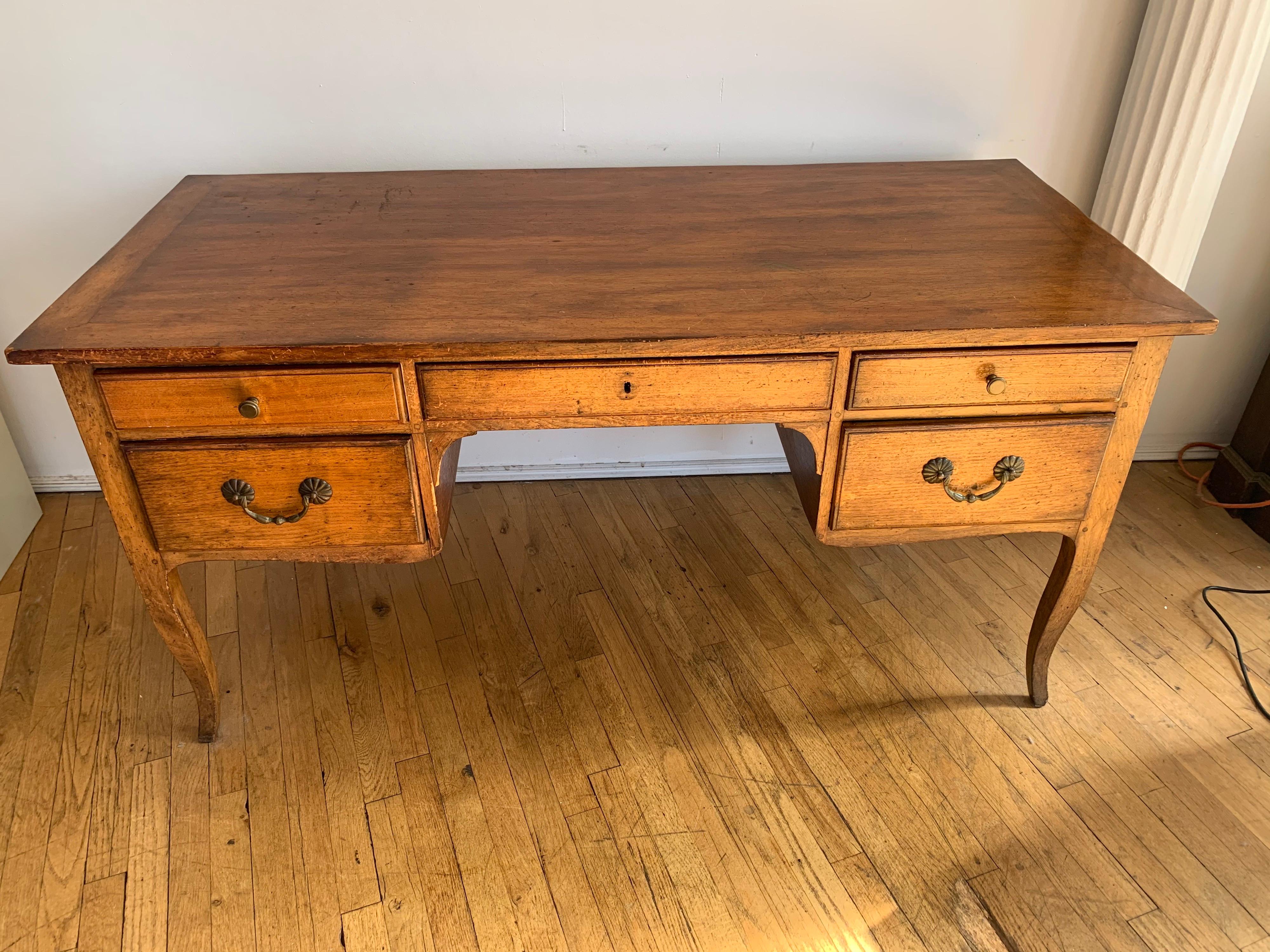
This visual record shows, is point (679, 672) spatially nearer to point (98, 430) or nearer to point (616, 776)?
point (616, 776)

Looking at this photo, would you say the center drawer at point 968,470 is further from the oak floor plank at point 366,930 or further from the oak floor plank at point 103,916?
the oak floor plank at point 103,916

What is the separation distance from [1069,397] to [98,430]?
1372 millimetres

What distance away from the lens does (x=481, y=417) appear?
1.28 m

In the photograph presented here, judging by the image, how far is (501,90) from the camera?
1.75m

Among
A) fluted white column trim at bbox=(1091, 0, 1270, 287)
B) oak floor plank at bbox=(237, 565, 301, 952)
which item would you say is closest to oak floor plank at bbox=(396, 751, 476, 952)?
oak floor plank at bbox=(237, 565, 301, 952)

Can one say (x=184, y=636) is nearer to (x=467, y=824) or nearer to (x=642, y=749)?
(x=467, y=824)

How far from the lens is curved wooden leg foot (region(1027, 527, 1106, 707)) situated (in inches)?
57.6

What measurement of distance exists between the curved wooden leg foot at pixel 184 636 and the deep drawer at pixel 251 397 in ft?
0.92

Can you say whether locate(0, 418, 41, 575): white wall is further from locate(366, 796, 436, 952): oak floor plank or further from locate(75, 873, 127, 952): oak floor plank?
locate(366, 796, 436, 952): oak floor plank

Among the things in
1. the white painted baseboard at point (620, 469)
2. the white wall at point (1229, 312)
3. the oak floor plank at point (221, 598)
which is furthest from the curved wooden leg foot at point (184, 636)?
the white wall at point (1229, 312)

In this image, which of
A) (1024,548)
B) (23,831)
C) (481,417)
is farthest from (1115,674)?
(23,831)

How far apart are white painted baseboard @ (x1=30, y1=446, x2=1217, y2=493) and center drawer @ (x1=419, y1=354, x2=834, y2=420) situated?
36.3 inches

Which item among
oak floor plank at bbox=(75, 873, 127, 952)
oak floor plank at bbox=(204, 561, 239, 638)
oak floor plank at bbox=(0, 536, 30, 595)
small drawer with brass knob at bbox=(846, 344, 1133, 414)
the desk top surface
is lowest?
oak floor plank at bbox=(204, 561, 239, 638)

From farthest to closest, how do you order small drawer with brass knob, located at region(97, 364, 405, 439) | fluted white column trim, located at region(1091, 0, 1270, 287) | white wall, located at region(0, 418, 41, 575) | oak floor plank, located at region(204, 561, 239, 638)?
white wall, located at region(0, 418, 41, 575) → oak floor plank, located at region(204, 561, 239, 638) → fluted white column trim, located at region(1091, 0, 1270, 287) → small drawer with brass knob, located at region(97, 364, 405, 439)
